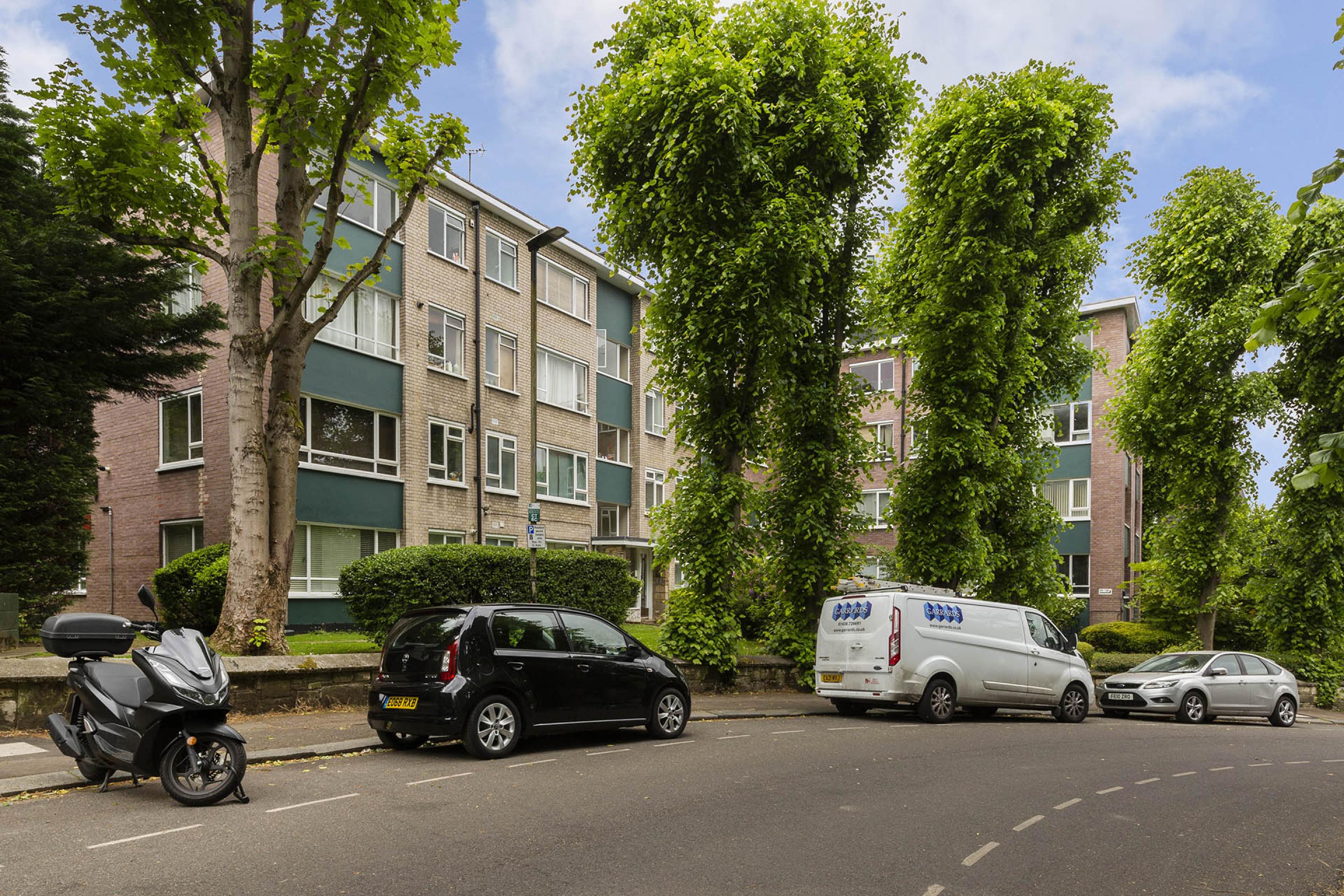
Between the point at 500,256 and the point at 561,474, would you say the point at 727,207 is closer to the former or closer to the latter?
the point at 500,256

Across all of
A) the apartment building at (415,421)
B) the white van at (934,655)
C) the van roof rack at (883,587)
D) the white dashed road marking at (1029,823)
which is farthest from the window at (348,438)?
the white dashed road marking at (1029,823)

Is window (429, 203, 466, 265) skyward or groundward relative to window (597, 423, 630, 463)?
skyward

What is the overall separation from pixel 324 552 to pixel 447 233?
966cm

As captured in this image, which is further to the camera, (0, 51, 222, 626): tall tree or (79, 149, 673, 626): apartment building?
(79, 149, 673, 626): apartment building

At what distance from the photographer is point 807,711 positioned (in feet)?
51.8

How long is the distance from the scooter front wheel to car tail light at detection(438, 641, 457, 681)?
7.54 feet

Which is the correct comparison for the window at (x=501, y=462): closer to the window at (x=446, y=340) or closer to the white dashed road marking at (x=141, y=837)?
the window at (x=446, y=340)

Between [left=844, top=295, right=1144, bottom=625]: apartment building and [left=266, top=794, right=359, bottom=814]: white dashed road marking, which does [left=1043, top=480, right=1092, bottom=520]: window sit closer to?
[left=844, top=295, right=1144, bottom=625]: apartment building

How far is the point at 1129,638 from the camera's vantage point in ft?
98.4

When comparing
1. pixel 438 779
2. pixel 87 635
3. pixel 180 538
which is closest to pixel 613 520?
pixel 180 538

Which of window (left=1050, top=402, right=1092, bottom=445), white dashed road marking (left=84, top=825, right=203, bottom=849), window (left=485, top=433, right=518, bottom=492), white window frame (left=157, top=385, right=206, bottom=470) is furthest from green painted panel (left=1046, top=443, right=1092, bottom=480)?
white dashed road marking (left=84, top=825, right=203, bottom=849)

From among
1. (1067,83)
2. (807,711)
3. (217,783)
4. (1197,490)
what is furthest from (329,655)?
(1197,490)

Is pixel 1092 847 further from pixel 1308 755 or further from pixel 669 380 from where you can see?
pixel 669 380

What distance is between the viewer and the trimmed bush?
29.4 m
